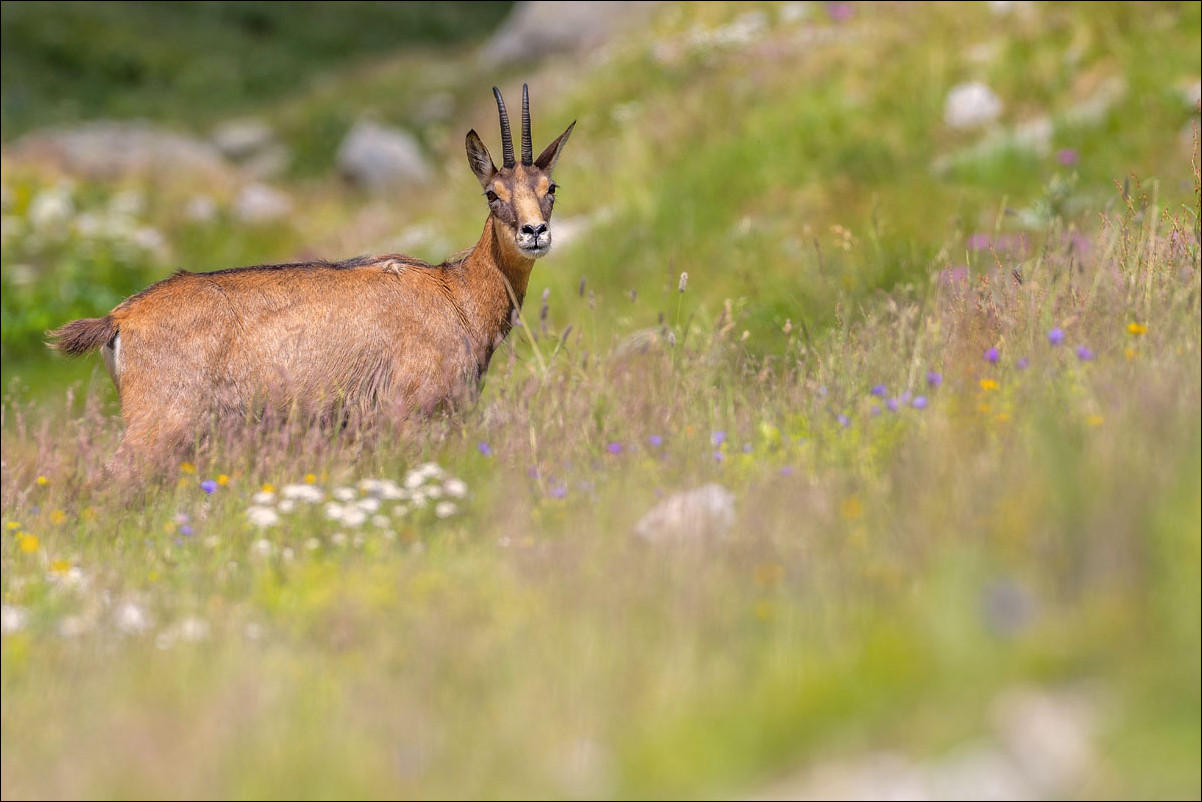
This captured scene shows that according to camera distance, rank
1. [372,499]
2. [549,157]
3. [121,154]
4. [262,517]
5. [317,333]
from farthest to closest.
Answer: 1. [121,154]
2. [549,157]
3. [317,333]
4. [372,499]
5. [262,517]

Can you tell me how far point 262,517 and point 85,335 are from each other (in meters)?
2.49

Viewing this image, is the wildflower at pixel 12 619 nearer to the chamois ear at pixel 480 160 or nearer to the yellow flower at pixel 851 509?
the yellow flower at pixel 851 509

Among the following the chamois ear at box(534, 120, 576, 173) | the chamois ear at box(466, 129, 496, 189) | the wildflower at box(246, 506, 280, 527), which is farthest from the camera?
the chamois ear at box(534, 120, 576, 173)

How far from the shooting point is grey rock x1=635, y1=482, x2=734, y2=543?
4.45 metres

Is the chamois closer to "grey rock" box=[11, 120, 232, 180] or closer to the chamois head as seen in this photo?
the chamois head

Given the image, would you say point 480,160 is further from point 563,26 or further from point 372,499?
point 563,26

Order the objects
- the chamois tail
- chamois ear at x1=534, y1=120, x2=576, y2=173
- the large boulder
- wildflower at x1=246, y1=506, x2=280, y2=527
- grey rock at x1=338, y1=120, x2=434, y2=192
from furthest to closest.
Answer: the large boulder < grey rock at x1=338, y1=120, x2=434, y2=192 < chamois ear at x1=534, y1=120, x2=576, y2=173 < the chamois tail < wildflower at x1=246, y1=506, x2=280, y2=527

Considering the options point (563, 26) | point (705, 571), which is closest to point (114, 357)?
point (705, 571)

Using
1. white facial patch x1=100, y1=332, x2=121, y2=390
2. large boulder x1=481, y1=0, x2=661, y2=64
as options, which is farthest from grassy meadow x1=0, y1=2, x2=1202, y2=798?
large boulder x1=481, y1=0, x2=661, y2=64

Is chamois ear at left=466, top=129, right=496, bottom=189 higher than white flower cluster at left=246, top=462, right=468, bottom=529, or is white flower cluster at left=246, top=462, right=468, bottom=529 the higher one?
chamois ear at left=466, top=129, right=496, bottom=189

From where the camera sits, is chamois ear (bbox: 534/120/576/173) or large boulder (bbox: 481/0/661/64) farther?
large boulder (bbox: 481/0/661/64)

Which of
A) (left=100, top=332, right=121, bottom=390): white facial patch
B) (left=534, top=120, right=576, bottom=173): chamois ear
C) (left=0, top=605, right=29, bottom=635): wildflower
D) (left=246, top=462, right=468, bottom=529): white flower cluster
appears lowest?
(left=0, top=605, right=29, bottom=635): wildflower

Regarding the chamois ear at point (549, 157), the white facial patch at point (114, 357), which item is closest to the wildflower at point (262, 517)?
the white facial patch at point (114, 357)

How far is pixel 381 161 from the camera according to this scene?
20.7m
